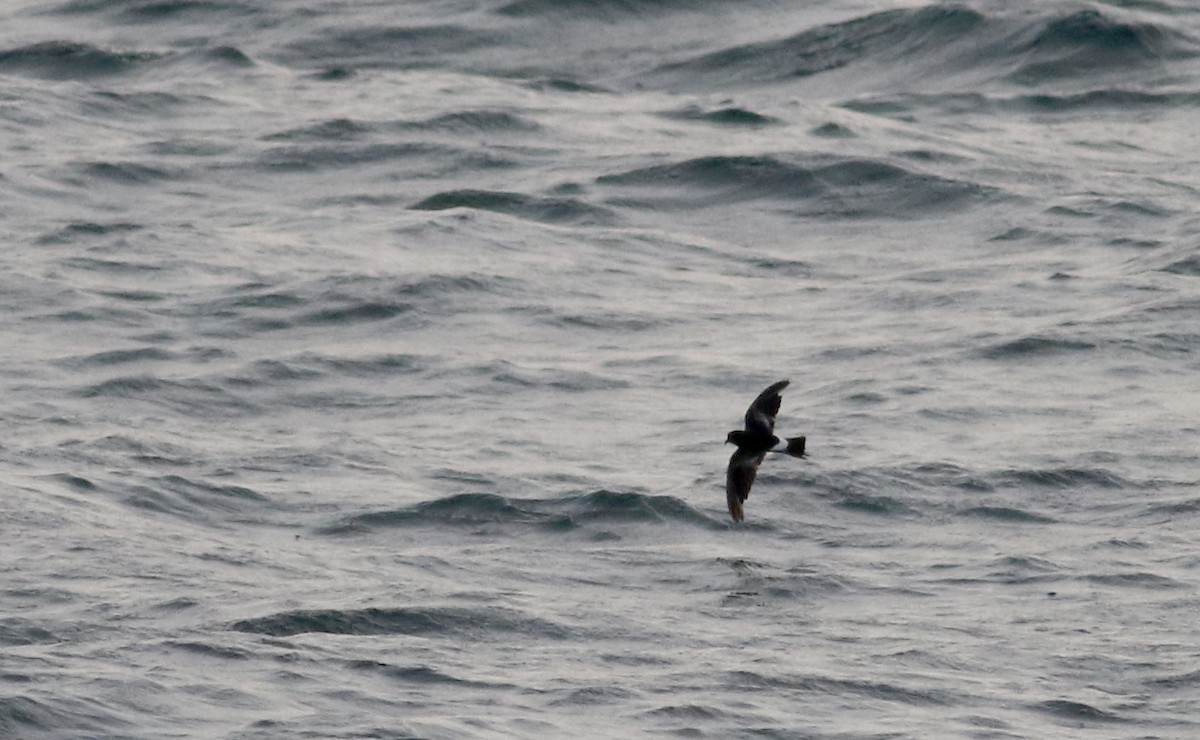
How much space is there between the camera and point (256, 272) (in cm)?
1862

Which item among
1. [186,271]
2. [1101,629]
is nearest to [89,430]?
[186,271]

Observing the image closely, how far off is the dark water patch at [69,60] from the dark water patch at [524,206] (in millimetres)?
6081

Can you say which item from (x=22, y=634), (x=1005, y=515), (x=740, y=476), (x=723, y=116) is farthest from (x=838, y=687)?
(x=723, y=116)

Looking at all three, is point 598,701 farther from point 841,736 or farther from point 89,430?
point 89,430

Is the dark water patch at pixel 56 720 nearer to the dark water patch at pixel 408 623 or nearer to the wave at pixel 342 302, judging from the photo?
the dark water patch at pixel 408 623

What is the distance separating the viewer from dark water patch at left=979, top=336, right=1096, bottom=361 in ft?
55.2

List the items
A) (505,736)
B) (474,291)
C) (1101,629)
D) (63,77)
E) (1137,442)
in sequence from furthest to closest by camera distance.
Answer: (63,77), (474,291), (1137,442), (1101,629), (505,736)

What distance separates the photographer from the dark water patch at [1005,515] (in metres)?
13.8

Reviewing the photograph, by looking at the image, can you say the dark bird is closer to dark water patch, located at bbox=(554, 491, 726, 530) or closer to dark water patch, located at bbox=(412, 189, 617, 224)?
dark water patch, located at bbox=(554, 491, 726, 530)

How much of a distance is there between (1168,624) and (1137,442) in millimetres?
3058

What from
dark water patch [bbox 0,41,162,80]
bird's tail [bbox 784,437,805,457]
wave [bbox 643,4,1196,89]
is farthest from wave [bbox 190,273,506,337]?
dark water patch [bbox 0,41,162,80]

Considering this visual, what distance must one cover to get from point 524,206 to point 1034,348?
518cm

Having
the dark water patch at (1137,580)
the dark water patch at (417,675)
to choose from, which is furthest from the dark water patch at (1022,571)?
the dark water patch at (417,675)

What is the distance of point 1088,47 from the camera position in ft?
79.7
